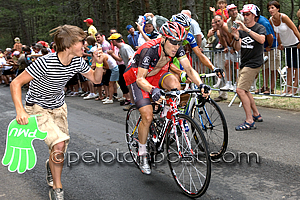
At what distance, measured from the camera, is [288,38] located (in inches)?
345

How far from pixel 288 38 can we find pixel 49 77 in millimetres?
7104

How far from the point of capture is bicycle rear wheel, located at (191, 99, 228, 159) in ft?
15.8

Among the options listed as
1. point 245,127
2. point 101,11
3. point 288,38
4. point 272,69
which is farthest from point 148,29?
point 101,11

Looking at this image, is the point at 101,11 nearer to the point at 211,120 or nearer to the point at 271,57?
the point at 271,57

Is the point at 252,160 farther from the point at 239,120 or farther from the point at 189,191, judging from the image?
the point at 239,120

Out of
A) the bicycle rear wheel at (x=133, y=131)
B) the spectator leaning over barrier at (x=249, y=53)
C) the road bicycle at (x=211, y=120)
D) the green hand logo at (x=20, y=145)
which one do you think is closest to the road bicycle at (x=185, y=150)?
the bicycle rear wheel at (x=133, y=131)

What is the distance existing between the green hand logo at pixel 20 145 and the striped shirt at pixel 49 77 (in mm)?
438

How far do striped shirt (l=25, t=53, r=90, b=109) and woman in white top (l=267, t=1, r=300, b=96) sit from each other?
6247mm

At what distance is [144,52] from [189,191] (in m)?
1.85

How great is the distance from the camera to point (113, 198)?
4000 millimetres

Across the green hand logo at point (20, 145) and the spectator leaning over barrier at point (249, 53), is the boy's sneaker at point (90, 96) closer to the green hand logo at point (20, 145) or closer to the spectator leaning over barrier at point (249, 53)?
the spectator leaning over barrier at point (249, 53)

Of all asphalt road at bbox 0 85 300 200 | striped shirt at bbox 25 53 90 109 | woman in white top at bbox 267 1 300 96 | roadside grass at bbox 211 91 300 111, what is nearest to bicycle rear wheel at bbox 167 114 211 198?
asphalt road at bbox 0 85 300 200

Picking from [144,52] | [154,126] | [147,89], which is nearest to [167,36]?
[144,52]

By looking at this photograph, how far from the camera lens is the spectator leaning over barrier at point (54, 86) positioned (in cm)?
361
